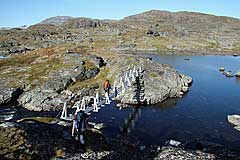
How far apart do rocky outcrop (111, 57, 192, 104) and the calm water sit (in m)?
1.85

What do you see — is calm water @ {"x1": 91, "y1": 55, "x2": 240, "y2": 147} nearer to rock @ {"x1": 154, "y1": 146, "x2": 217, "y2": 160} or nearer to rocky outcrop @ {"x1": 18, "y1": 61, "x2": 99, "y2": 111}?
rocky outcrop @ {"x1": 18, "y1": 61, "x2": 99, "y2": 111}

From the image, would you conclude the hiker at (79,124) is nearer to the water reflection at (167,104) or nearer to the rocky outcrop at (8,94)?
the water reflection at (167,104)

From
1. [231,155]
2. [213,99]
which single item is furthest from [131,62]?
[231,155]

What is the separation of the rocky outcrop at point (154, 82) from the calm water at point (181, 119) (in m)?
1.85

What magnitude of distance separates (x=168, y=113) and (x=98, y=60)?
2507cm

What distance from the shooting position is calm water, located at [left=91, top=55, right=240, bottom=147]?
3986 centimetres

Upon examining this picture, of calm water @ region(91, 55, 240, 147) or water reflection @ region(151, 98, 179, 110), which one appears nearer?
calm water @ region(91, 55, 240, 147)

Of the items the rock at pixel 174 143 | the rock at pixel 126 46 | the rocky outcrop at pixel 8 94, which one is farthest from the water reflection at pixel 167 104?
the rock at pixel 126 46

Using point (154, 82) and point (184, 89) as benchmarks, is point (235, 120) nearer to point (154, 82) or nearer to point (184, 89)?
point (154, 82)

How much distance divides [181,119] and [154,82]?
13765 millimetres

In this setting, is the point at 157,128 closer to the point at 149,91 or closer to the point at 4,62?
the point at 149,91

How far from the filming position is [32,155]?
23.7 meters

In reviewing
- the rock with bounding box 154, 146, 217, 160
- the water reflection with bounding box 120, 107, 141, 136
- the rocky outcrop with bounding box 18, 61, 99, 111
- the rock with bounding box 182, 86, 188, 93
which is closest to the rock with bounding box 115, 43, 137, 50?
the rock with bounding box 182, 86, 188, 93

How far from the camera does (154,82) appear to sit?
59.7 meters
